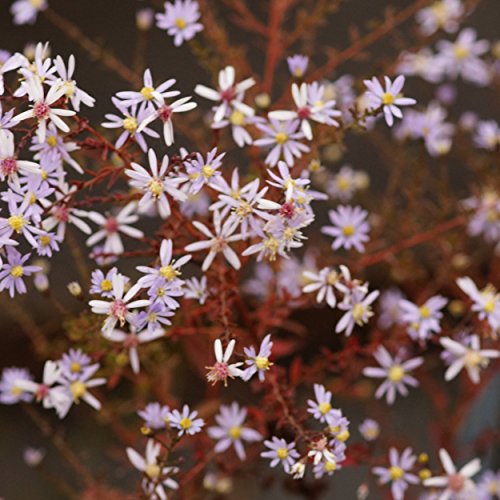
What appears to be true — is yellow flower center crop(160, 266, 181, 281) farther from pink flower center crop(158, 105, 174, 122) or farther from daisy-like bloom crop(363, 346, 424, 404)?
daisy-like bloom crop(363, 346, 424, 404)

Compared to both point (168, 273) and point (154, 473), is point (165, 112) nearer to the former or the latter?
point (168, 273)

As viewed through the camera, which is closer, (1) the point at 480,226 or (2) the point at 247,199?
(2) the point at 247,199

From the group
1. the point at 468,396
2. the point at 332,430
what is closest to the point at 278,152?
the point at 332,430

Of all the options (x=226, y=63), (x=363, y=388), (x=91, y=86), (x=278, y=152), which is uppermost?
(x=91, y=86)

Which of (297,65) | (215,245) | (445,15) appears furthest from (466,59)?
(215,245)

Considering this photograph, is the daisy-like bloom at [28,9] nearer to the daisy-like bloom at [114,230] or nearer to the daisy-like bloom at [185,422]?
the daisy-like bloom at [114,230]

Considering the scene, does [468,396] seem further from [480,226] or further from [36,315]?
[36,315]

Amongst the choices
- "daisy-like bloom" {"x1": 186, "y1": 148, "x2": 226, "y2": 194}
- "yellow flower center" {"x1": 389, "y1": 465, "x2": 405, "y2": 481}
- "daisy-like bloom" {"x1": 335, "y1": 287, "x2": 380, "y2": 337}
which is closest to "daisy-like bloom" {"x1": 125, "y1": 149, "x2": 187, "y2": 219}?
"daisy-like bloom" {"x1": 186, "y1": 148, "x2": 226, "y2": 194}
